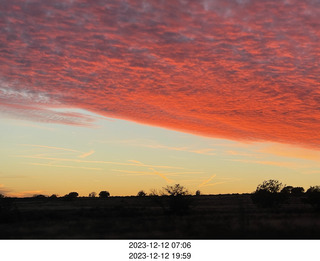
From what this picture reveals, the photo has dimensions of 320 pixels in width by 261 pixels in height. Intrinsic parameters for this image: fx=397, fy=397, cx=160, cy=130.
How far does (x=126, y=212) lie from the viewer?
50250 mm

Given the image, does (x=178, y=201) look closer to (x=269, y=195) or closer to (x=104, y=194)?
(x=269, y=195)

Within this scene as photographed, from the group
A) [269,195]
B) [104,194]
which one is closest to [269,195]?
[269,195]

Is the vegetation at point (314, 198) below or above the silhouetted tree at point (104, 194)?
below

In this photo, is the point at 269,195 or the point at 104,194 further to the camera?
the point at 104,194

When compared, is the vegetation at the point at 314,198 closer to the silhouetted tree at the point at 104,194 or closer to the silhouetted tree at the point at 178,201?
the silhouetted tree at the point at 178,201

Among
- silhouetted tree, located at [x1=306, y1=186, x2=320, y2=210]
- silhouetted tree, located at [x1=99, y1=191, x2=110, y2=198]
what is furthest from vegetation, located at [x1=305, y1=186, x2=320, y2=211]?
silhouetted tree, located at [x1=99, y1=191, x2=110, y2=198]

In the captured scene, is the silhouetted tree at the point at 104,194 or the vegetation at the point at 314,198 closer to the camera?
the vegetation at the point at 314,198

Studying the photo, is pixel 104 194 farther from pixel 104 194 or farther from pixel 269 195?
pixel 269 195

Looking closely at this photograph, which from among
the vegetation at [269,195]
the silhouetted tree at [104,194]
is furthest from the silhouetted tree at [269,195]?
the silhouetted tree at [104,194]

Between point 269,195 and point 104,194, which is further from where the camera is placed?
point 104,194

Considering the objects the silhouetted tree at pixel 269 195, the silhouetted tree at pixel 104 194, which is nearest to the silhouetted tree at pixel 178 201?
the silhouetted tree at pixel 269 195

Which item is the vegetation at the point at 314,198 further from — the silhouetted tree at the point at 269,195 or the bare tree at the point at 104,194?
the bare tree at the point at 104,194

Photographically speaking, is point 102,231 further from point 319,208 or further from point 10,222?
point 319,208
